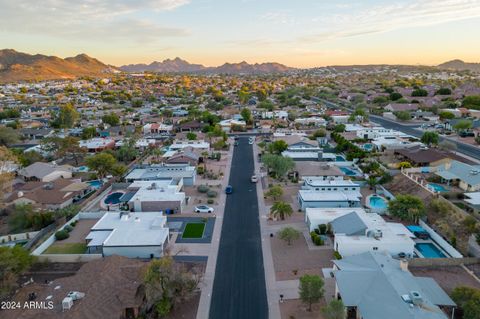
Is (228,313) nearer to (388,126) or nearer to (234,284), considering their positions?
(234,284)

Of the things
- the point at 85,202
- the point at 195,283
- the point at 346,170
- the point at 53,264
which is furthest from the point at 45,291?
the point at 346,170

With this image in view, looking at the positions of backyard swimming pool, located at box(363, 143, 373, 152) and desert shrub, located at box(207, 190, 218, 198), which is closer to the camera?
desert shrub, located at box(207, 190, 218, 198)

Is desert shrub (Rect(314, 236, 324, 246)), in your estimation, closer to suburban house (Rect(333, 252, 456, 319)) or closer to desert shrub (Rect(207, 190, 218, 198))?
suburban house (Rect(333, 252, 456, 319))

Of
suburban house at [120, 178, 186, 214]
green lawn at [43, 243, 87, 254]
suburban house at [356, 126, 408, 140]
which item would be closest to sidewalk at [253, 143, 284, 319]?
suburban house at [120, 178, 186, 214]

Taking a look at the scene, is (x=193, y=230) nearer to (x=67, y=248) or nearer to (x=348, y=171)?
(x=67, y=248)

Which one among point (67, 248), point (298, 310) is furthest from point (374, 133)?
point (67, 248)
